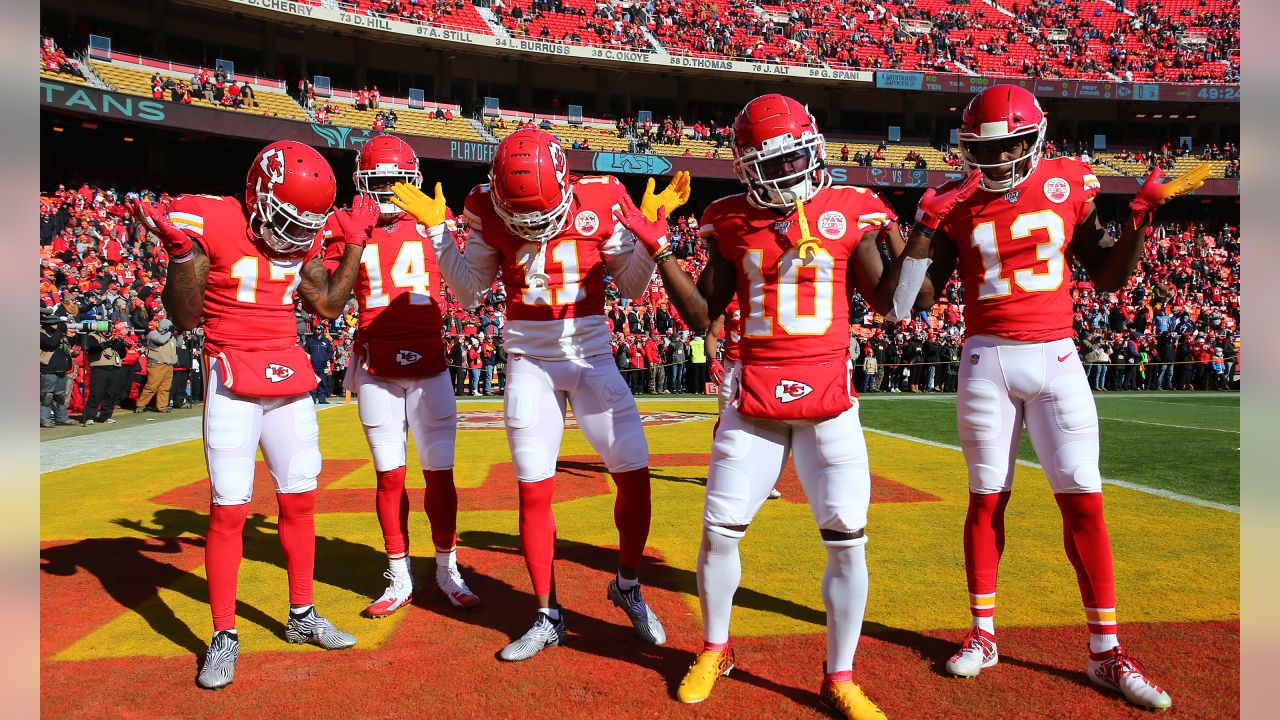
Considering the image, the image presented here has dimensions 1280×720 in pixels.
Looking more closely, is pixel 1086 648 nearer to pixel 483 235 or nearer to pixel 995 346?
pixel 995 346

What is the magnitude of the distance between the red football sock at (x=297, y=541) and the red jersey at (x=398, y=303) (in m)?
0.98

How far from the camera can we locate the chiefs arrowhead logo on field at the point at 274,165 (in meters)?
4.14

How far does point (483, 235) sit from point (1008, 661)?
10.7 feet

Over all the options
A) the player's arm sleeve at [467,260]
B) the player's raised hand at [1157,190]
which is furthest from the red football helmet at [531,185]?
the player's raised hand at [1157,190]

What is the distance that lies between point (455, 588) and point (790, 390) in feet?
8.12

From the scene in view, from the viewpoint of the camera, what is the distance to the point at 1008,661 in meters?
3.94

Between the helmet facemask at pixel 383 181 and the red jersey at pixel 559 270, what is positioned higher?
the helmet facemask at pixel 383 181

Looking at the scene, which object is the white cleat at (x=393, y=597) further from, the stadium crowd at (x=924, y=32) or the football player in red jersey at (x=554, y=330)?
the stadium crowd at (x=924, y=32)

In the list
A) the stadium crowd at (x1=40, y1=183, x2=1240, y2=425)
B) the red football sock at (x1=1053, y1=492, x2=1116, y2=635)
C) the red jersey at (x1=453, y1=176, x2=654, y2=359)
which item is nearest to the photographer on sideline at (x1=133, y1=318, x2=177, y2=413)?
the stadium crowd at (x1=40, y1=183, x2=1240, y2=425)

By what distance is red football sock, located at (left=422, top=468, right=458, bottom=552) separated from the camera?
16.6ft

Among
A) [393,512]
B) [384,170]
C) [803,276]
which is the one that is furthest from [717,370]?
[803,276]

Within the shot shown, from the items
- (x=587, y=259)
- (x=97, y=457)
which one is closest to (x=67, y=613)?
(x=587, y=259)

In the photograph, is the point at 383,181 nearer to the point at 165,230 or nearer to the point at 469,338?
the point at 165,230

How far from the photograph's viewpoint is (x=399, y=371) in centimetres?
508
